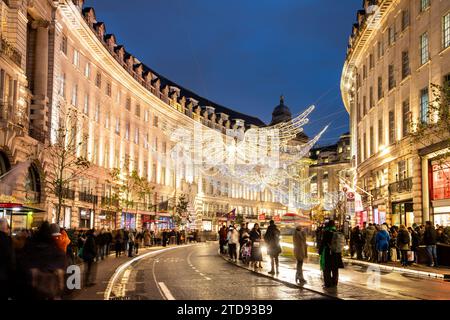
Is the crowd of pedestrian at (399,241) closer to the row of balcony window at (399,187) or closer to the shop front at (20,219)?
the row of balcony window at (399,187)

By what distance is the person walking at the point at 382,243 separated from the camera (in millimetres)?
29175

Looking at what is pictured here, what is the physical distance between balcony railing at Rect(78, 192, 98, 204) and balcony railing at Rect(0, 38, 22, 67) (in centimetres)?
1909

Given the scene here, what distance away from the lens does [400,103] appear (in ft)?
125

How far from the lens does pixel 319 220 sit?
287 feet

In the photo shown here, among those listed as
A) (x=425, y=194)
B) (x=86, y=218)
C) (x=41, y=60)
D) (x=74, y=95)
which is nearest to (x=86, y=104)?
(x=74, y=95)

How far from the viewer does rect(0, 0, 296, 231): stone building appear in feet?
115

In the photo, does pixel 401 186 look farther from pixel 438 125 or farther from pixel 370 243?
pixel 438 125

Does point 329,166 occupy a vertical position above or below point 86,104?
above

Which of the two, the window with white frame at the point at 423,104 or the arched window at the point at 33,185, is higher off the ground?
the window with white frame at the point at 423,104

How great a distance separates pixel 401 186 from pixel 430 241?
40.3 feet

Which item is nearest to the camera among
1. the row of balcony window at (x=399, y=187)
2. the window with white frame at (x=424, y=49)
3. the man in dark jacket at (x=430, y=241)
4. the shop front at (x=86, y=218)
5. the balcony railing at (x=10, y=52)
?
the man in dark jacket at (x=430, y=241)

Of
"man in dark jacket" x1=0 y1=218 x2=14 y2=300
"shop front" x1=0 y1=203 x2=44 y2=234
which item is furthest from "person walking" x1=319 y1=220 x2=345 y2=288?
"shop front" x1=0 y1=203 x2=44 y2=234

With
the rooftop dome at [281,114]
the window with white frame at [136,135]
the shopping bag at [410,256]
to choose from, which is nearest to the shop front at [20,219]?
the shopping bag at [410,256]

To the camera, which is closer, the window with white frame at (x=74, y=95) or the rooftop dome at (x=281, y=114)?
the window with white frame at (x=74, y=95)
